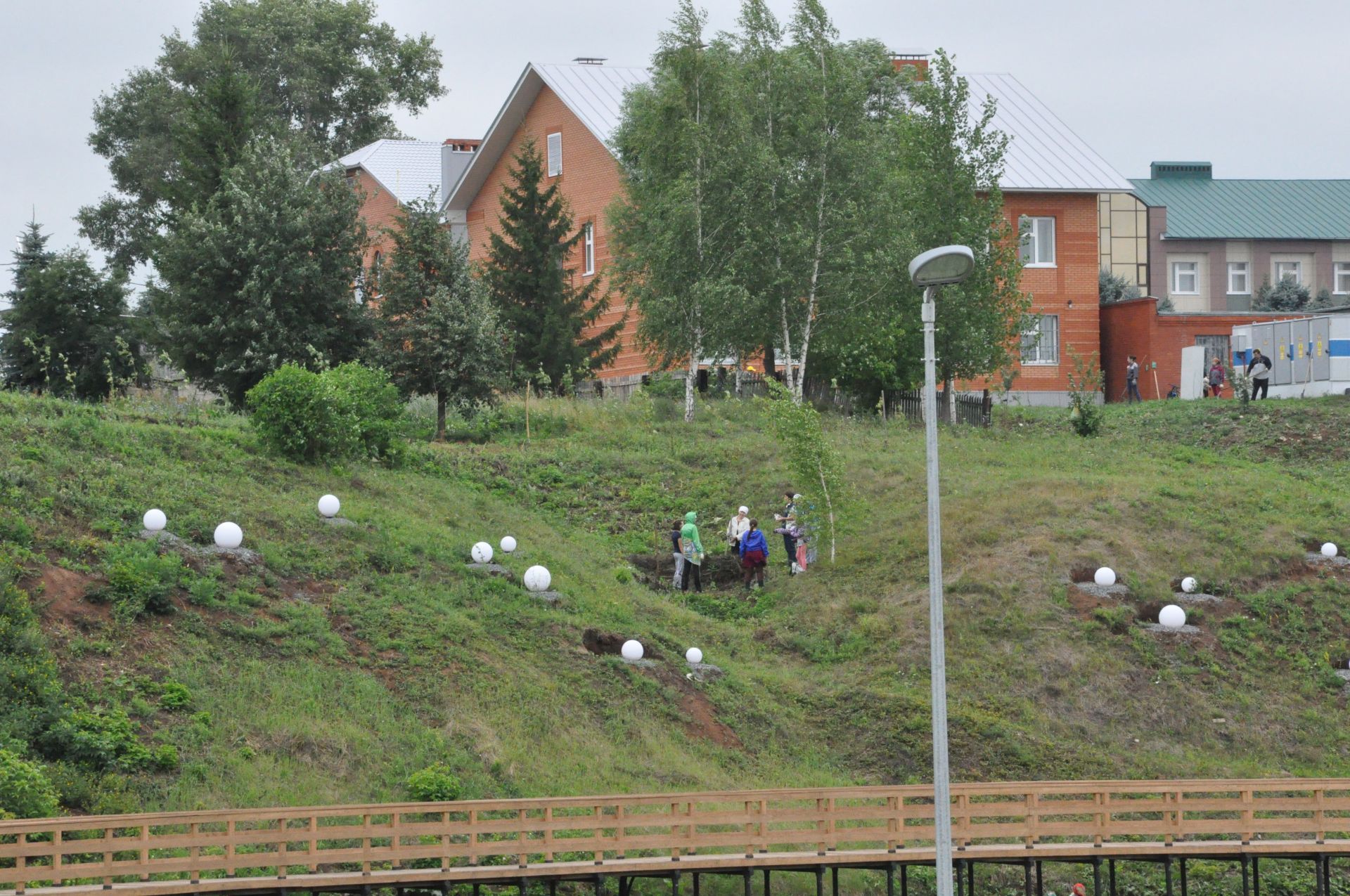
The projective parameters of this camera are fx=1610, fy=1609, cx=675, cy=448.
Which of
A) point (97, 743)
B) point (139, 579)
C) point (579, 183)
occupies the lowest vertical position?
point (97, 743)

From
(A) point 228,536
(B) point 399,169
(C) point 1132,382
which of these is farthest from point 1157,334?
(A) point 228,536

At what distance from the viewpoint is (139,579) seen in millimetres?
23016

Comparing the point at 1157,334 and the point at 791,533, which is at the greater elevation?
the point at 1157,334

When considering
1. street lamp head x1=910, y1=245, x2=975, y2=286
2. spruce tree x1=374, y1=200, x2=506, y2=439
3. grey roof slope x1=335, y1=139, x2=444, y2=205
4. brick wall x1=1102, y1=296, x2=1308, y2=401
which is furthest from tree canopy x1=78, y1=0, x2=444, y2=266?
street lamp head x1=910, y1=245, x2=975, y2=286

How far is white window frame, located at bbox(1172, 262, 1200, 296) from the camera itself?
64.4 metres

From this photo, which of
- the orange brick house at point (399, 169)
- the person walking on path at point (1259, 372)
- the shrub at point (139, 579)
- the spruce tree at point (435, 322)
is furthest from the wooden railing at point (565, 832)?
the orange brick house at point (399, 169)

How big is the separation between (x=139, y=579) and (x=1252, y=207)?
54521 millimetres

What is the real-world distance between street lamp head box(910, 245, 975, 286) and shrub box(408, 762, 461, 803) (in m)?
9.79

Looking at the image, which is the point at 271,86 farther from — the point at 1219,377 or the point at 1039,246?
the point at 1219,377

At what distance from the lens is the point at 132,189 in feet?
217

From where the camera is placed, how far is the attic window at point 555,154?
52375 millimetres

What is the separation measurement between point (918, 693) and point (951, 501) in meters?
7.42

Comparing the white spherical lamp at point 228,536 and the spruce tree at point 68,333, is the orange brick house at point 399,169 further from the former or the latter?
the white spherical lamp at point 228,536

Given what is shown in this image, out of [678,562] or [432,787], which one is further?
[678,562]
